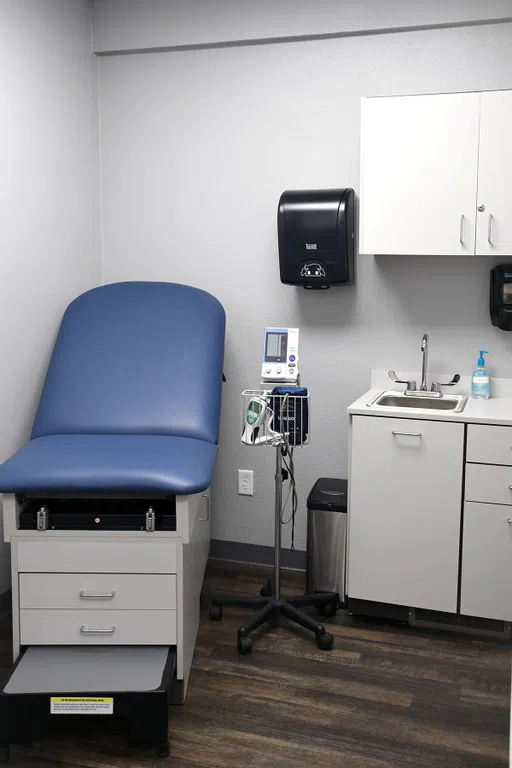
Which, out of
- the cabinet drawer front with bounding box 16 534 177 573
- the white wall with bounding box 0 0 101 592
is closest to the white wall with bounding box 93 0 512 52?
the white wall with bounding box 0 0 101 592

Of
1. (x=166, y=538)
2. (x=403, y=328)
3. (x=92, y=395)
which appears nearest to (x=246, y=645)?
(x=166, y=538)

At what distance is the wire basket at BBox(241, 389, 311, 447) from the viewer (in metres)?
2.55

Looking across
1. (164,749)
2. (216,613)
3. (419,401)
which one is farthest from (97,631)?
(419,401)

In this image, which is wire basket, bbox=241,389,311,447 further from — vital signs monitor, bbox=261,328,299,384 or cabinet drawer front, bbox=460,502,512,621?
cabinet drawer front, bbox=460,502,512,621

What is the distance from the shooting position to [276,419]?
2.60 metres

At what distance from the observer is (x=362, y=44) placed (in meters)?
3.08

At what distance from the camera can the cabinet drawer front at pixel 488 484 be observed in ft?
8.85

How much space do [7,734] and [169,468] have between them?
Result: 82 centimetres

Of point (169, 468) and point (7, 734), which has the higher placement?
point (169, 468)

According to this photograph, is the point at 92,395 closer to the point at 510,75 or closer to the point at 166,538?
the point at 166,538

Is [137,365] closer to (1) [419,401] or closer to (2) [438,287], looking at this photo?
(1) [419,401]

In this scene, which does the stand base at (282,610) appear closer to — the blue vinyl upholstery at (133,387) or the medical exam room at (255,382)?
the medical exam room at (255,382)

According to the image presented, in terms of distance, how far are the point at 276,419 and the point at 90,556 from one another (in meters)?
0.73

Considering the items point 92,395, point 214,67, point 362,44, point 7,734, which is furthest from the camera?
point 214,67
